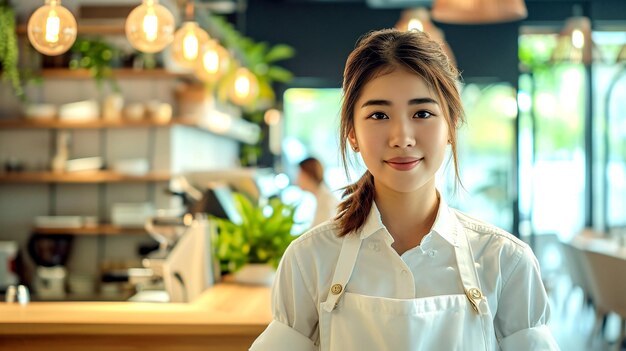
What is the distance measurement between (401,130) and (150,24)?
2.92m

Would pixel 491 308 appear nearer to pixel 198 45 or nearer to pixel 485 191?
pixel 198 45

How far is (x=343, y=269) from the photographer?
173cm

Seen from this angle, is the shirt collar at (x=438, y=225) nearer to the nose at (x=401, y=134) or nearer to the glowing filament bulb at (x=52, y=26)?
→ the nose at (x=401, y=134)

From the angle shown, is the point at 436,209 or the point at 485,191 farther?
the point at 485,191

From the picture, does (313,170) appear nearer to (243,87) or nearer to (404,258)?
(243,87)

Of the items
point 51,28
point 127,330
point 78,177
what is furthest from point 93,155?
point 127,330

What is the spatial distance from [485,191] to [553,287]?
1989 millimetres

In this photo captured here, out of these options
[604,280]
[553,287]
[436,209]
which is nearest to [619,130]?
[553,287]

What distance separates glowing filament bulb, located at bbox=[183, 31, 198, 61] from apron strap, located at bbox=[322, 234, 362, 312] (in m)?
3.67

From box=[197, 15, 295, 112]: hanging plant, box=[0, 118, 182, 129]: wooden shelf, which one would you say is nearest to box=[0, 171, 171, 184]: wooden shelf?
box=[0, 118, 182, 129]: wooden shelf

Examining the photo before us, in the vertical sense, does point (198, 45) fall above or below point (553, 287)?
above

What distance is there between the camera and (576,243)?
324 inches

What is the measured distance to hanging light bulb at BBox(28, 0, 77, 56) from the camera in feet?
12.5

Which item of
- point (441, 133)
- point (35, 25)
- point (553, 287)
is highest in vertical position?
point (35, 25)
